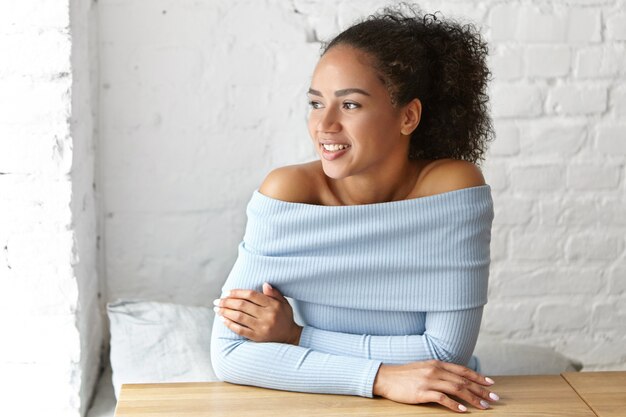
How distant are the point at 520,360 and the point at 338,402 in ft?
3.53

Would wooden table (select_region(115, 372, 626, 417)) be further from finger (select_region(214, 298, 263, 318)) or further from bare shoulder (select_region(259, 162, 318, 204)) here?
bare shoulder (select_region(259, 162, 318, 204))

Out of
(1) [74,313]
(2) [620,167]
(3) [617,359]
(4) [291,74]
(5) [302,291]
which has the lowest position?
(3) [617,359]

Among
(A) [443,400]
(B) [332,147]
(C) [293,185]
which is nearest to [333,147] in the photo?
(B) [332,147]

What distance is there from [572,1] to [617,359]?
1077mm

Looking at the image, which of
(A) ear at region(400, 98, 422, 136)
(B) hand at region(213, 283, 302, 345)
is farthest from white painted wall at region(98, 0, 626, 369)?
(B) hand at region(213, 283, 302, 345)

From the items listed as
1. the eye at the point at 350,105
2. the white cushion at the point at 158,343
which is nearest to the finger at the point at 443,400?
the eye at the point at 350,105

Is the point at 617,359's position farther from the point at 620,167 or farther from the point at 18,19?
the point at 18,19

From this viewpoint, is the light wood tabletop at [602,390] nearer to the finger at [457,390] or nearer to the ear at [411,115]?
the finger at [457,390]

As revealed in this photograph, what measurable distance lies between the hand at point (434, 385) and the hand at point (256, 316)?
9.0 inches

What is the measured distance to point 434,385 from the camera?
4.91 ft

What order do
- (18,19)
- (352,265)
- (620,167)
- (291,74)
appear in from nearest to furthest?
(352,265) → (18,19) → (291,74) → (620,167)

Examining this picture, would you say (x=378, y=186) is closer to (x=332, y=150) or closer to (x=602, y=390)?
(x=332, y=150)

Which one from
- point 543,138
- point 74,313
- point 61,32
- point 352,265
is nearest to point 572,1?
point 543,138

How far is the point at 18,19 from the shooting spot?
6.32 feet
